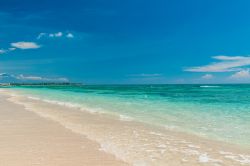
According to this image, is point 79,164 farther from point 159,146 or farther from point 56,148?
point 159,146

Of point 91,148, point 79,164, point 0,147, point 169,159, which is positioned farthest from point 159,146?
point 0,147

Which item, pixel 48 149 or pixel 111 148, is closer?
pixel 48 149

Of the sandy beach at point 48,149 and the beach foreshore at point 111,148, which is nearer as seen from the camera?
the sandy beach at point 48,149

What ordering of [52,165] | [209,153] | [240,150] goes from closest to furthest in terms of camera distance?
[52,165] < [209,153] < [240,150]

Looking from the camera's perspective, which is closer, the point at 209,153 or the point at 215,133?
the point at 209,153

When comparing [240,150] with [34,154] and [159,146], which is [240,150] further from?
[34,154]

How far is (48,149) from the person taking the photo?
654 centimetres

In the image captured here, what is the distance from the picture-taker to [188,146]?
7090 mm

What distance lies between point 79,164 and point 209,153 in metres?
2.92

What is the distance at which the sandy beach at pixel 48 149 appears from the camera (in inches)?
219

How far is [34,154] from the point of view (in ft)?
19.8

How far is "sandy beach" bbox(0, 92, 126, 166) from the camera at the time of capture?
5.56 metres

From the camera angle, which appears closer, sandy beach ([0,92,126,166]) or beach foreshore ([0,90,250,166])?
sandy beach ([0,92,126,166])

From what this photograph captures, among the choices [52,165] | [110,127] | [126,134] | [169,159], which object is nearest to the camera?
[52,165]
